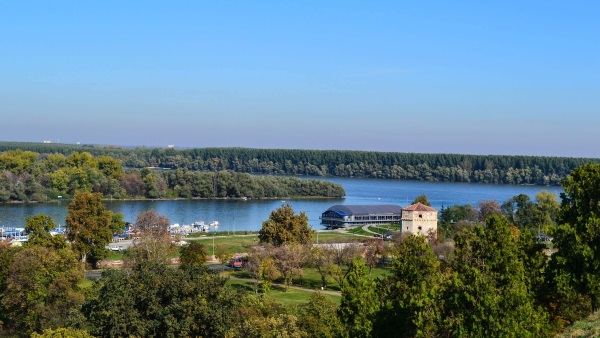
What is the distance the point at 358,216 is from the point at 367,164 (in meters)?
70.7

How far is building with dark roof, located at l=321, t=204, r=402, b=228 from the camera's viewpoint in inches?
2414

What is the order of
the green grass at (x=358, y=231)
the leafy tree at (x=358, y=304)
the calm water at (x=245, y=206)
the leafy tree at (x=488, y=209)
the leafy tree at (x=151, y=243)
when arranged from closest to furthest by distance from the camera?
the leafy tree at (x=358, y=304), the leafy tree at (x=151, y=243), the green grass at (x=358, y=231), the leafy tree at (x=488, y=209), the calm water at (x=245, y=206)

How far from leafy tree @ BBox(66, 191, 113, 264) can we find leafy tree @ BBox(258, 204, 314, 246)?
7864 mm

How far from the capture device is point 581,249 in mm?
17312

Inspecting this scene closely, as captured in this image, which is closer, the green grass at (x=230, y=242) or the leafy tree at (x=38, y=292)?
the leafy tree at (x=38, y=292)

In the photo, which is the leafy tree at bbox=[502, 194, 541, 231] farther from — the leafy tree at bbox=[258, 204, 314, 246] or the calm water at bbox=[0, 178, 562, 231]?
the calm water at bbox=[0, 178, 562, 231]

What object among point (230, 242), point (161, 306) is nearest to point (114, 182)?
point (230, 242)

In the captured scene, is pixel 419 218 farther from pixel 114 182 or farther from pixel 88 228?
pixel 114 182

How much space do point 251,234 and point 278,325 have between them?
32429mm

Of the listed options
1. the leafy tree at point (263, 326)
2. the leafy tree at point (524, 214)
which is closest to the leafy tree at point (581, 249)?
the leafy tree at point (263, 326)

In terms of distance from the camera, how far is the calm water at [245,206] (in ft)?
196

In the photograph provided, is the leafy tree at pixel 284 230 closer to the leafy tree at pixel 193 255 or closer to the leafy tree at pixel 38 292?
the leafy tree at pixel 193 255

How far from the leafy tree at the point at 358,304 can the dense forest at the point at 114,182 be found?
59845mm

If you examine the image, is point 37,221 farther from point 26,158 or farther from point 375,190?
point 375,190
